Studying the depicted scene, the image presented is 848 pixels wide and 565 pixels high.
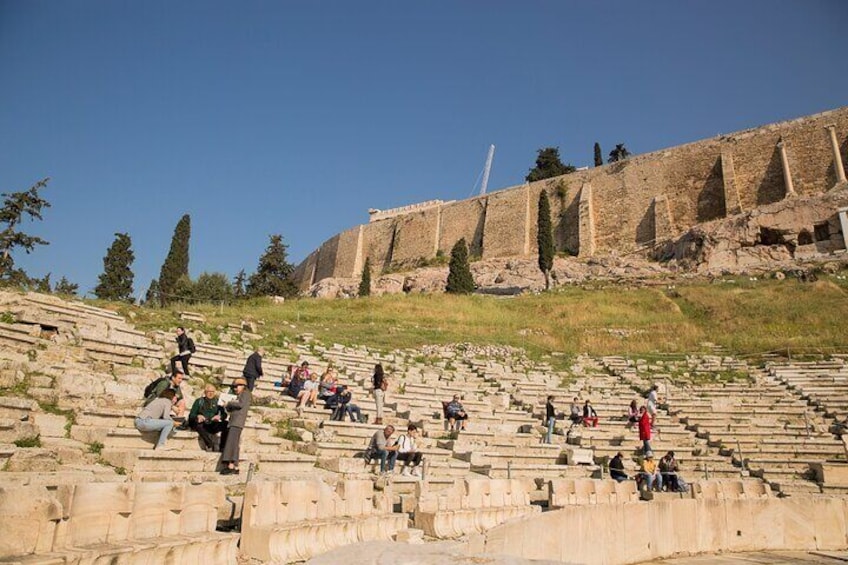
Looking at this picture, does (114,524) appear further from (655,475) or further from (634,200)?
(634,200)

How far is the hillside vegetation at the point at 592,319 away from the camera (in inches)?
863

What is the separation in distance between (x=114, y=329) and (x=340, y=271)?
4902cm

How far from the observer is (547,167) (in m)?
61.7

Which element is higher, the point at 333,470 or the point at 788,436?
the point at 788,436

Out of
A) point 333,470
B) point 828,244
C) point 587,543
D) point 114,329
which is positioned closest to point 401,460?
point 333,470

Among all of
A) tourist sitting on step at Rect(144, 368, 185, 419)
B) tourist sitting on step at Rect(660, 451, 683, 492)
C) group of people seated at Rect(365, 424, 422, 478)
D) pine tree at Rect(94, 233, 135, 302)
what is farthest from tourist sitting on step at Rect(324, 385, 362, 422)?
pine tree at Rect(94, 233, 135, 302)

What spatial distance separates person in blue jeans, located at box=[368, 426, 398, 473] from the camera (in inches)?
326

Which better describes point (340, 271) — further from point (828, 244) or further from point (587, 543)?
point (587, 543)

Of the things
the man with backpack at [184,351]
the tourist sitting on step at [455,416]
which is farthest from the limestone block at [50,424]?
the tourist sitting on step at [455,416]

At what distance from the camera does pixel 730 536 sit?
834 cm

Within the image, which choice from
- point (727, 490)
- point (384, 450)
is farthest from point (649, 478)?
point (384, 450)

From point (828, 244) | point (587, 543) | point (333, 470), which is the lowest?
point (587, 543)

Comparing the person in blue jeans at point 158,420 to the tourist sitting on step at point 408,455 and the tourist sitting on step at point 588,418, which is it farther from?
the tourist sitting on step at point 588,418

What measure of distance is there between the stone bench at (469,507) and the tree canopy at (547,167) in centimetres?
5643
